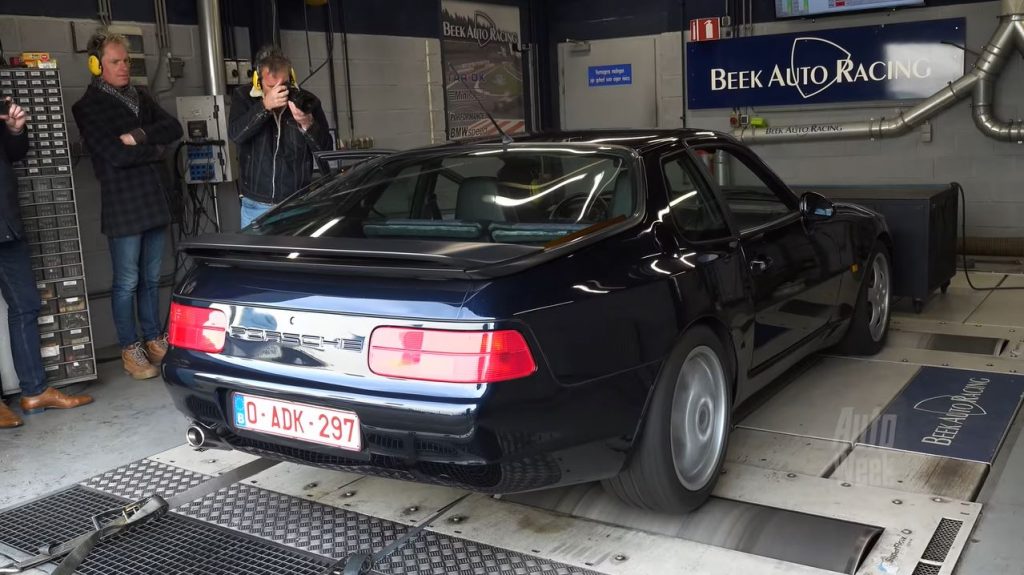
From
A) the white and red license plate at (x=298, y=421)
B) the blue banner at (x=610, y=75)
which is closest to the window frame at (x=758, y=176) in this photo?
the white and red license plate at (x=298, y=421)

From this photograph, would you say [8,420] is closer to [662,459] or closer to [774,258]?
[662,459]

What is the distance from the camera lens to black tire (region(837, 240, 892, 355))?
4.41 m

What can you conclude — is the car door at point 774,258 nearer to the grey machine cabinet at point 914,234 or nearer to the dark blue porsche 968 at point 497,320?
the dark blue porsche 968 at point 497,320

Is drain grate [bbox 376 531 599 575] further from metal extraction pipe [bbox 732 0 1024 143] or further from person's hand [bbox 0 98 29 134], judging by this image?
metal extraction pipe [bbox 732 0 1024 143]

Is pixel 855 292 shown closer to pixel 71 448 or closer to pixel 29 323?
pixel 71 448

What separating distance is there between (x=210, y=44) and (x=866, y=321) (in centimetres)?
405

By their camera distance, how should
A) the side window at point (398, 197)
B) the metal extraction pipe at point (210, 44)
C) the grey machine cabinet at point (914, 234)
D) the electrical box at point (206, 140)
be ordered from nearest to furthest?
the side window at point (398, 197) < the grey machine cabinet at point (914, 234) < the electrical box at point (206, 140) < the metal extraction pipe at point (210, 44)

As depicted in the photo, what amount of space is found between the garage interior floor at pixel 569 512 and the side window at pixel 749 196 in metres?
0.79

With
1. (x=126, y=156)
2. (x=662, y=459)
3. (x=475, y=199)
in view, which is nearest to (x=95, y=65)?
(x=126, y=156)

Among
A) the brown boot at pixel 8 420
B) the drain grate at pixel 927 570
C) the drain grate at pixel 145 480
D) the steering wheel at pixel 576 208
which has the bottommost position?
the drain grate at pixel 927 570

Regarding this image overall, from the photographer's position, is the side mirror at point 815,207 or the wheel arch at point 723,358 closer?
→ the wheel arch at point 723,358

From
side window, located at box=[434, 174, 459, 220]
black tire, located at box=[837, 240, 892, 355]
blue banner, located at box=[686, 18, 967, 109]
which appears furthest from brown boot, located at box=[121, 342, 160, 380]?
blue banner, located at box=[686, 18, 967, 109]

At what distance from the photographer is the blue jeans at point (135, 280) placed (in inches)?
194

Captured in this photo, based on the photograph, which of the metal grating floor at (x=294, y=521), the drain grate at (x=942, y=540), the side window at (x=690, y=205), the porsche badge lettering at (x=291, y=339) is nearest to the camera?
the porsche badge lettering at (x=291, y=339)
